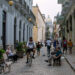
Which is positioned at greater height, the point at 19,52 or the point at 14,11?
the point at 14,11

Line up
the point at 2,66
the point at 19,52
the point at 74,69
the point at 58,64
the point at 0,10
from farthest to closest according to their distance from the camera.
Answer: the point at 0,10
the point at 19,52
the point at 58,64
the point at 74,69
the point at 2,66

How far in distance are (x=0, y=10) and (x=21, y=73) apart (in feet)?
41.9

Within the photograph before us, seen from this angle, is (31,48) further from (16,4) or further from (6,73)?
(16,4)

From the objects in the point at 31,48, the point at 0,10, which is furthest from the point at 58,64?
the point at 0,10

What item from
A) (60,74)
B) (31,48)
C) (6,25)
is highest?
(6,25)

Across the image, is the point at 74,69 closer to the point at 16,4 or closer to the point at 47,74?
the point at 47,74

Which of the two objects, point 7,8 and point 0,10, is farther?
point 7,8

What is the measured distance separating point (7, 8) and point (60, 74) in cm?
1640

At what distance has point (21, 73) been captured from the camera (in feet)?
Answer: 34.3

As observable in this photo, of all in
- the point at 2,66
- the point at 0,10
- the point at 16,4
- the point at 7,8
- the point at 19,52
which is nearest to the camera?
the point at 2,66

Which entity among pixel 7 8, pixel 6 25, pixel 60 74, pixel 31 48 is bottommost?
pixel 60 74

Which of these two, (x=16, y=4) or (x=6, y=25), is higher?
(x=16, y=4)

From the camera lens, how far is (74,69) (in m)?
11.1

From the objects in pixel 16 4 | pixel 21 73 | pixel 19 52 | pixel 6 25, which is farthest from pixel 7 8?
pixel 21 73
